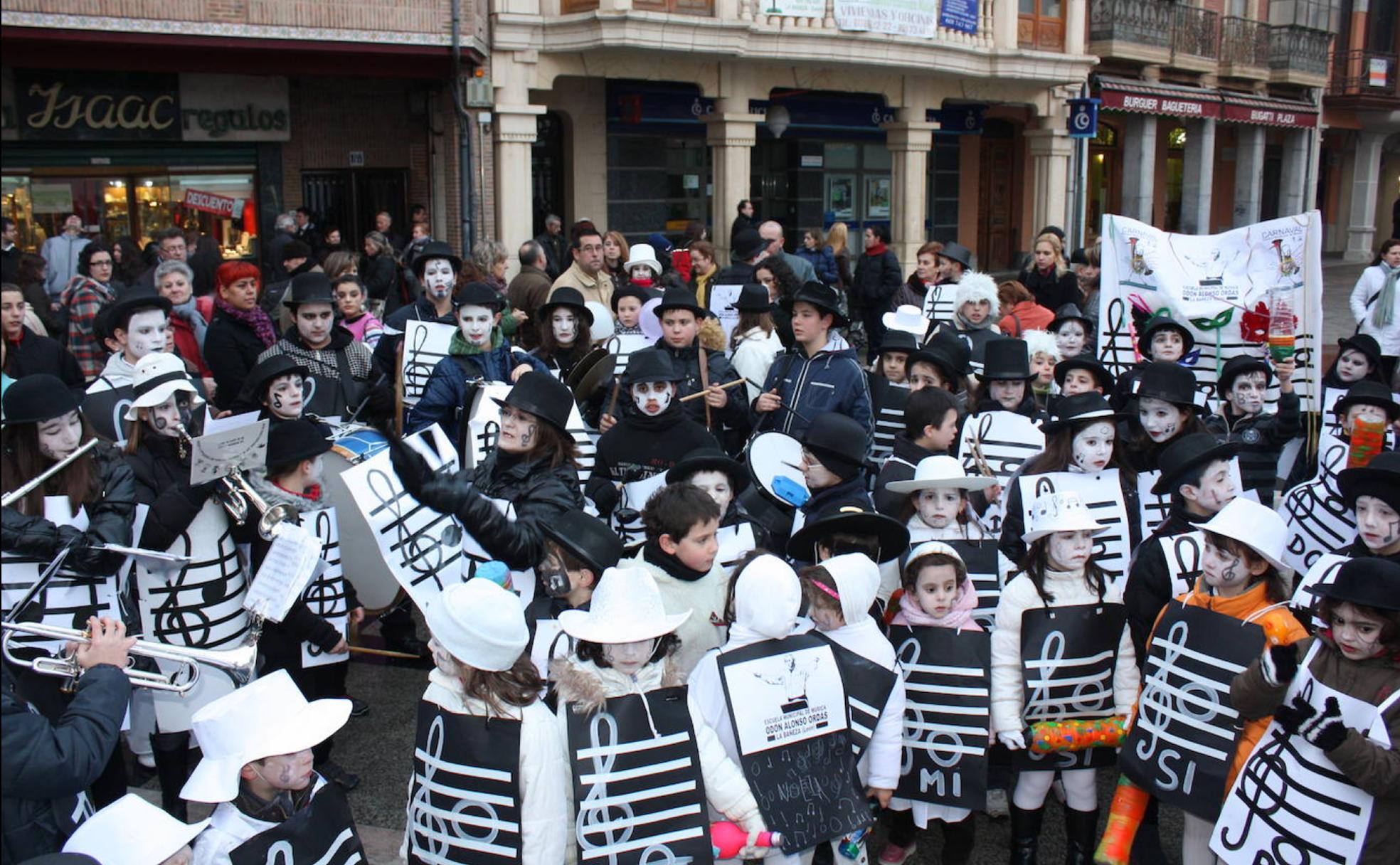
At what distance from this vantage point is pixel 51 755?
9.37ft

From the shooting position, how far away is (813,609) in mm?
3799

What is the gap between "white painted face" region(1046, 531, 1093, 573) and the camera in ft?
13.6

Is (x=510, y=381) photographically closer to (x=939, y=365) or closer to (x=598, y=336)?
(x=598, y=336)

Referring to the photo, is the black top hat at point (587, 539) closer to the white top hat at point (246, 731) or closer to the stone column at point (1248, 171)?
the white top hat at point (246, 731)

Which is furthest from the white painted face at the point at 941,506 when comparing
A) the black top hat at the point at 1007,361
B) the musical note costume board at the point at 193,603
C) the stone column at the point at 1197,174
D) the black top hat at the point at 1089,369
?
the stone column at the point at 1197,174

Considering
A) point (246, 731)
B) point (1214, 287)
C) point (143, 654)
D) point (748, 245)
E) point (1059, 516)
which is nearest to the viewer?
point (246, 731)

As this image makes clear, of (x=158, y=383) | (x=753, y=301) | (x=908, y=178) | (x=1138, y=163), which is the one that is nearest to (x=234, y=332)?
(x=158, y=383)

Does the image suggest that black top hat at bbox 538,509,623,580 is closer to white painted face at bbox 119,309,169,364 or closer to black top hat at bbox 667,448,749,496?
black top hat at bbox 667,448,749,496

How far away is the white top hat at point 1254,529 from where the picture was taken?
3752 millimetres

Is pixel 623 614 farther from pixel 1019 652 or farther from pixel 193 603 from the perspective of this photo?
pixel 193 603

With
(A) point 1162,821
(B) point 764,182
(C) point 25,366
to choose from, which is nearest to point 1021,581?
(A) point 1162,821

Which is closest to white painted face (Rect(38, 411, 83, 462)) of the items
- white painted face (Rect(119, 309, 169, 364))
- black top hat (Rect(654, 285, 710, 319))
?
white painted face (Rect(119, 309, 169, 364))

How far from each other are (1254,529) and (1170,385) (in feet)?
5.37

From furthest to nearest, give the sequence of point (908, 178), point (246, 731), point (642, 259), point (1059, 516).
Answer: point (908, 178)
point (642, 259)
point (1059, 516)
point (246, 731)
